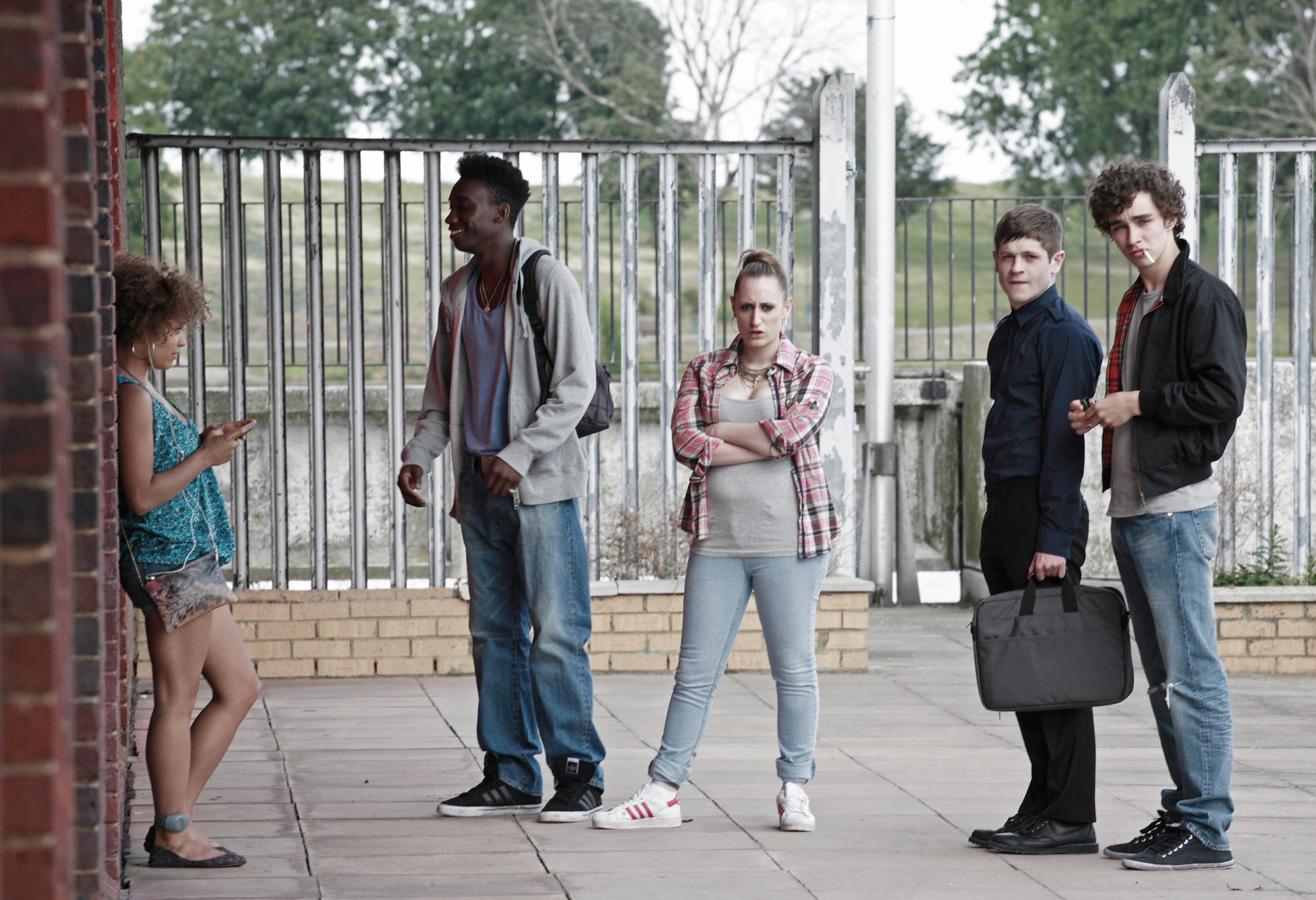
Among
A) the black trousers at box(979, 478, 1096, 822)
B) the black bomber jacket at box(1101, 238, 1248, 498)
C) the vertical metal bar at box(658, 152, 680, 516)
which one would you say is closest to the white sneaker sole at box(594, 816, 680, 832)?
the black trousers at box(979, 478, 1096, 822)

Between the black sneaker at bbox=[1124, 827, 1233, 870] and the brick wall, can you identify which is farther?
the brick wall

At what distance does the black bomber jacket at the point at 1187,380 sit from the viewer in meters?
3.95

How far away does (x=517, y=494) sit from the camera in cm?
456

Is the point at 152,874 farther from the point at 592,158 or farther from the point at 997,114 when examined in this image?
the point at 997,114

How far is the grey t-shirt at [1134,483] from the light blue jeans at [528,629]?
154 centimetres

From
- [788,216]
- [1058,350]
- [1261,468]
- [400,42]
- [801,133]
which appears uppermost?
[400,42]

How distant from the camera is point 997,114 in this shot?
38.7 metres

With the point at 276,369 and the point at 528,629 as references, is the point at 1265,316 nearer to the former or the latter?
the point at 528,629

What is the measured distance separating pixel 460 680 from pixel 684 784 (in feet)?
7.28

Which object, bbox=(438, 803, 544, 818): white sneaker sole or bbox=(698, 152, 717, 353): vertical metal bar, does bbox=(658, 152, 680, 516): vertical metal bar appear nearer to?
bbox=(698, 152, 717, 353): vertical metal bar

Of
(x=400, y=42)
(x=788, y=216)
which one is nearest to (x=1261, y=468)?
(x=788, y=216)

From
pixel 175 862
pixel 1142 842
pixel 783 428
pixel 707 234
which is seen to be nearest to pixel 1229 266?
pixel 707 234

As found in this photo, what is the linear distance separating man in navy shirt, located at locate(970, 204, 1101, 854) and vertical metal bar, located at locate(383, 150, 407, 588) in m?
3.51

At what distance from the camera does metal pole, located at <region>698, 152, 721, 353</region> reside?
23.4 ft
